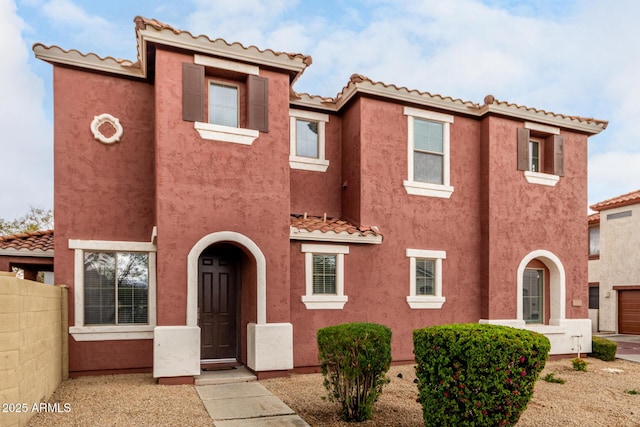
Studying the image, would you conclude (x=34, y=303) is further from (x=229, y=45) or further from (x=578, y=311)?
(x=578, y=311)

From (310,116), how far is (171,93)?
392 cm

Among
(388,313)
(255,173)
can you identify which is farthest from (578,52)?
(255,173)

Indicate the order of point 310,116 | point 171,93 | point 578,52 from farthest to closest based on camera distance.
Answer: point 578,52 < point 310,116 < point 171,93

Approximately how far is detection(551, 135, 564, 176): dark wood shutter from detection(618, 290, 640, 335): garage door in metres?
10.2

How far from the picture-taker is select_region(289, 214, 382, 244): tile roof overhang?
10.0m

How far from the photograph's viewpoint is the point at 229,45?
367 inches

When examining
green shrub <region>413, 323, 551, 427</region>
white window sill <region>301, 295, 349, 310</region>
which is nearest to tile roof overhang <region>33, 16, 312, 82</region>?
white window sill <region>301, 295, 349, 310</region>

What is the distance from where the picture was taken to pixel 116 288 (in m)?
9.59

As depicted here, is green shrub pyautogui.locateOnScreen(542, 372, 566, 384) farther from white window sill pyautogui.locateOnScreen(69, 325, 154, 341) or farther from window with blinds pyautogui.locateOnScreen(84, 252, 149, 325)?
window with blinds pyautogui.locateOnScreen(84, 252, 149, 325)

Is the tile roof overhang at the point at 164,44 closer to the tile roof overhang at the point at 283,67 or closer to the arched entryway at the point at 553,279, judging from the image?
the tile roof overhang at the point at 283,67

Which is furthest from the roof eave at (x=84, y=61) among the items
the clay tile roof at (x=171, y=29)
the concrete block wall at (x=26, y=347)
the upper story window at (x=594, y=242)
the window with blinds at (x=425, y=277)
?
the upper story window at (x=594, y=242)

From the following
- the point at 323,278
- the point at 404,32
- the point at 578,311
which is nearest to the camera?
the point at 323,278

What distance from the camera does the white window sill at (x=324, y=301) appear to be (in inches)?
398

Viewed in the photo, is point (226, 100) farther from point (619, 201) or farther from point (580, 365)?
point (619, 201)
